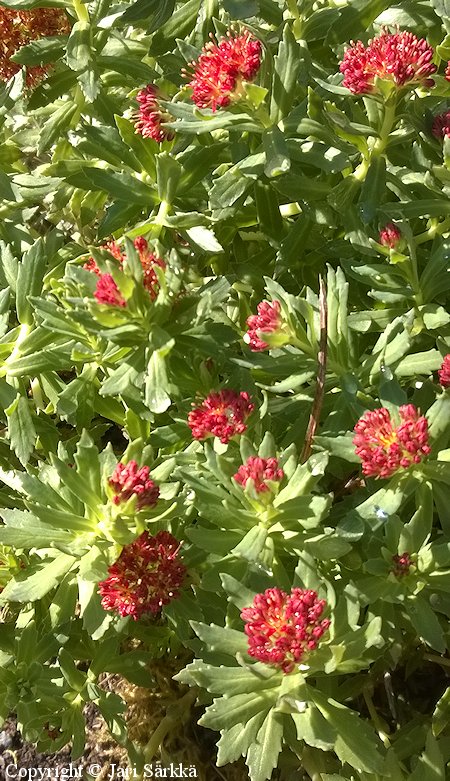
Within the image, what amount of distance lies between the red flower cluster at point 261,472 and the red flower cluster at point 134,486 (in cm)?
21

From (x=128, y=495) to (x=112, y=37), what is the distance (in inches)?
63.1

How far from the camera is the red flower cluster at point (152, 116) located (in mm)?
2166

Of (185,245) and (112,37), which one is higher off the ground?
(112,37)

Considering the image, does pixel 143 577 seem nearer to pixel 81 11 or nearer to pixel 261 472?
pixel 261 472

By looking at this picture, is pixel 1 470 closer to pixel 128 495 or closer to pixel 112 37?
pixel 128 495

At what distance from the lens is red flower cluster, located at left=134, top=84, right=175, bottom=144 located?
217 centimetres

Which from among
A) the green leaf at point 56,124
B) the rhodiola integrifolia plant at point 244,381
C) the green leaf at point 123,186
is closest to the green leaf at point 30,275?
the rhodiola integrifolia plant at point 244,381

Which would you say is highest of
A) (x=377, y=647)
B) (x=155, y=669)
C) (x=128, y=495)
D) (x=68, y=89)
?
(x=68, y=89)

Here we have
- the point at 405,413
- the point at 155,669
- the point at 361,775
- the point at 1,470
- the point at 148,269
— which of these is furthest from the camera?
the point at 155,669

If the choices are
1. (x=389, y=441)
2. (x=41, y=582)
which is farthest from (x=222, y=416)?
(x=41, y=582)

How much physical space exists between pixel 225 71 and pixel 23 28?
Answer: 1038mm

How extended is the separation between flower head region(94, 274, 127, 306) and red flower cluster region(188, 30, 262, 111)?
50 cm

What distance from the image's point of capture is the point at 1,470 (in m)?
2.50

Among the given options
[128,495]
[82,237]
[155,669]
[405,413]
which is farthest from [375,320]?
[155,669]
